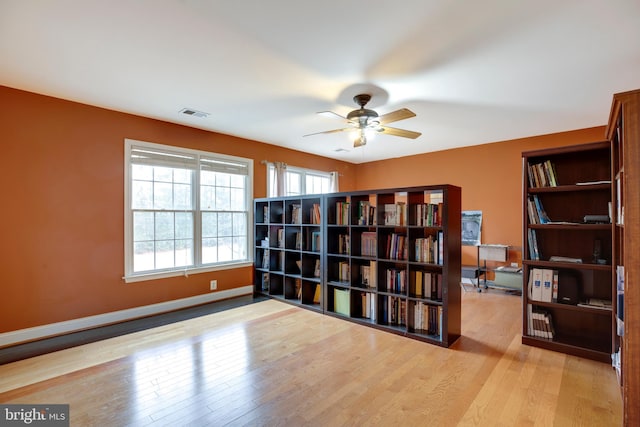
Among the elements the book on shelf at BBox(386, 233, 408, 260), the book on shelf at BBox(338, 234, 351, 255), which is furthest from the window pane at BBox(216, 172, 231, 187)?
the book on shelf at BBox(386, 233, 408, 260)

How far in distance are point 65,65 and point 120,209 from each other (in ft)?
5.68

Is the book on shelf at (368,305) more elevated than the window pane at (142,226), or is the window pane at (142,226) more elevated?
the window pane at (142,226)

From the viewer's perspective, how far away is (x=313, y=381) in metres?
2.41

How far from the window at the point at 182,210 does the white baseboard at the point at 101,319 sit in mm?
413

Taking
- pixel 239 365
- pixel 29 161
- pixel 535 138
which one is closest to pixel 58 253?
pixel 29 161

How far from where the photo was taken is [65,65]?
2688 millimetres

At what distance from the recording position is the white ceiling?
2010mm

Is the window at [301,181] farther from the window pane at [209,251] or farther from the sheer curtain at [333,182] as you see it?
the window pane at [209,251]

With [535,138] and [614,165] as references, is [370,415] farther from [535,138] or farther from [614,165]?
[535,138]

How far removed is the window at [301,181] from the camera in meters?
5.55

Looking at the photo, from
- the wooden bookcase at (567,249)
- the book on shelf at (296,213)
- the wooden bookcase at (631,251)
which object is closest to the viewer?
the wooden bookcase at (631,251)

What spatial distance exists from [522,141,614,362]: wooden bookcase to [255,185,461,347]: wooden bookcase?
0.69m

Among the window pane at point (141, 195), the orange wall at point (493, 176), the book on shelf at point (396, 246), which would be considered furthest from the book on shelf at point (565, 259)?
the window pane at point (141, 195)

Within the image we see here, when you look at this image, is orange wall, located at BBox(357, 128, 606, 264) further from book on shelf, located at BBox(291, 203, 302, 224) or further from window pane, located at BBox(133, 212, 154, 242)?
window pane, located at BBox(133, 212, 154, 242)
